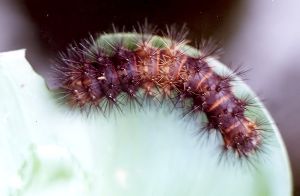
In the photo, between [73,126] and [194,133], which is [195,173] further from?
[73,126]

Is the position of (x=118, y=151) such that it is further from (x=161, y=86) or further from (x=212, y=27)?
(x=212, y=27)

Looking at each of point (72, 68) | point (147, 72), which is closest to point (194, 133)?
point (147, 72)

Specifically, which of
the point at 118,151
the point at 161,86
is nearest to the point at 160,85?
the point at 161,86

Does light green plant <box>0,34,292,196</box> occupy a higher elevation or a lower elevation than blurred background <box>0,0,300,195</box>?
lower

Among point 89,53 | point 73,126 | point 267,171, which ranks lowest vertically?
point 267,171

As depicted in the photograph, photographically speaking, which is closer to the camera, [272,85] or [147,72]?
[147,72]

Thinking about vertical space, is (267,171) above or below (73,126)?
below
